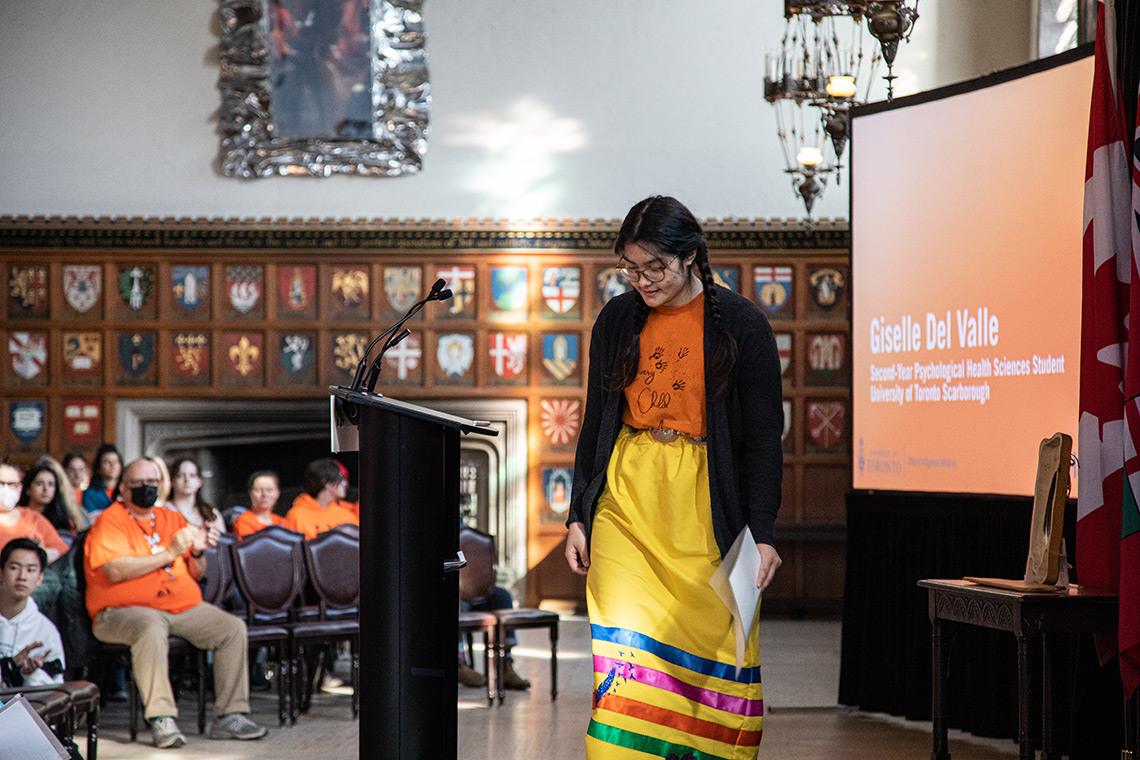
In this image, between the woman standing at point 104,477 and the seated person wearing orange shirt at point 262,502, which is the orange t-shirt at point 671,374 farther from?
the woman standing at point 104,477

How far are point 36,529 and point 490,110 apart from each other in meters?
5.55

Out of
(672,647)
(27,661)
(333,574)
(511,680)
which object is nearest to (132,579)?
(27,661)

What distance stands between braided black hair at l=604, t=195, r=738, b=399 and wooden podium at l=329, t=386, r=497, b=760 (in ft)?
2.05

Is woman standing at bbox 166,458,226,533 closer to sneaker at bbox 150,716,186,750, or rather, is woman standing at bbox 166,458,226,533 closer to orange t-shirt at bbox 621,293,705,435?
sneaker at bbox 150,716,186,750

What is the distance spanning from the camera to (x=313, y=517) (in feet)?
23.9

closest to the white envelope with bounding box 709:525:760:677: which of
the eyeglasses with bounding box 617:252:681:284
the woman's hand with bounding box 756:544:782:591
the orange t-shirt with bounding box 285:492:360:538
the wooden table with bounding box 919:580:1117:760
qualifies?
the woman's hand with bounding box 756:544:782:591

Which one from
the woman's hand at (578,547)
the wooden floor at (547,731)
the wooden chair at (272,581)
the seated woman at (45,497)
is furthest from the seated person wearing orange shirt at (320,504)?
the woman's hand at (578,547)

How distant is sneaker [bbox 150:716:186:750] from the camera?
5.22 metres

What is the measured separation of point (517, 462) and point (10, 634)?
5849mm

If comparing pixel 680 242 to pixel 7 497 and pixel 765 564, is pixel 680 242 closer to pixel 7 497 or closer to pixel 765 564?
pixel 765 564

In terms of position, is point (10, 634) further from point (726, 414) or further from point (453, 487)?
point (726, 414)

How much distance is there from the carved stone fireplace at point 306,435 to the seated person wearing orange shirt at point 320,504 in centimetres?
283

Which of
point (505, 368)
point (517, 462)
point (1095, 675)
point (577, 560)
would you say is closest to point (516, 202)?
point (505, 368)

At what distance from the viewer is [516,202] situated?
34.1ft
